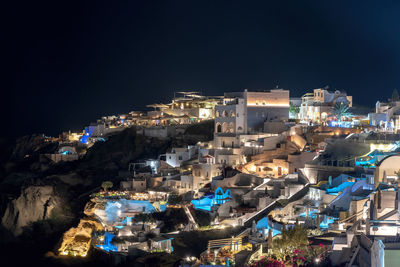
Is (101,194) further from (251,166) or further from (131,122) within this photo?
(131,122)

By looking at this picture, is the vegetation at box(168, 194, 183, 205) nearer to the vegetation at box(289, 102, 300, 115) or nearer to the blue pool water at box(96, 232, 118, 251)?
the blue pool water at box(96, 232, 118, 251)

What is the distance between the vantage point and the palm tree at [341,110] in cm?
3403

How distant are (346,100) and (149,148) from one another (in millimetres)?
15467

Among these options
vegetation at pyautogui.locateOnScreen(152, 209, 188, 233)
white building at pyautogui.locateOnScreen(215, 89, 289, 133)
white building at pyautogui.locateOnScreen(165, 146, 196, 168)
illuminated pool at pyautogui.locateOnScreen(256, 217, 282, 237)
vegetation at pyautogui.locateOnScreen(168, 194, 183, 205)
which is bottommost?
vegetation at pyautogui.locateOnScreen(152, 209, 188, 233)

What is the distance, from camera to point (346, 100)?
119ft

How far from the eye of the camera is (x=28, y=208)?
30.0 meters

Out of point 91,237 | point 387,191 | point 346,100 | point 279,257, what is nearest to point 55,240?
point 91,237

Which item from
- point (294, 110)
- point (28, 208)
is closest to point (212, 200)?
point (28, 208)

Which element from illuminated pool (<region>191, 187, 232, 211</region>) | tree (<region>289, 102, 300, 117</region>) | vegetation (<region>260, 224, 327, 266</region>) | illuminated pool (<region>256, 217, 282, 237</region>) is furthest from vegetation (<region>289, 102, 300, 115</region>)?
vegetation (<region>260, 224, 327, 266</region>)

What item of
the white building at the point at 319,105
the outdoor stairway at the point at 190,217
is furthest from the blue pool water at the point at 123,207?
the white building at the point at 319,105

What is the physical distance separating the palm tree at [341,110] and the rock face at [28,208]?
20339 mm

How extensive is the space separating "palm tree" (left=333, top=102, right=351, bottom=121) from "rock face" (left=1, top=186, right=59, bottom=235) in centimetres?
2034

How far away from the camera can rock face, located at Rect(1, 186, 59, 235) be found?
97.2 feet

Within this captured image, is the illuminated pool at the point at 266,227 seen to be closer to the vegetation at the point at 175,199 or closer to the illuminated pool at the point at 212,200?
the illuminated pool at the point at 212,200
